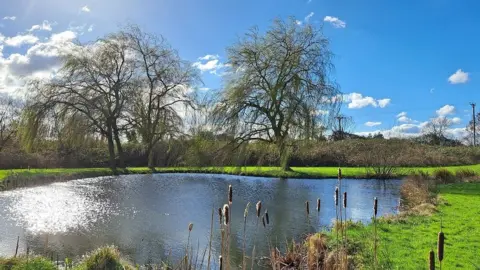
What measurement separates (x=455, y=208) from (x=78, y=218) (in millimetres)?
11319

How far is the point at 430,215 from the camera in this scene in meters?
10.4

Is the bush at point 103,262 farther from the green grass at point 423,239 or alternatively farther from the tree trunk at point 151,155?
the tree trunk at point 151,155

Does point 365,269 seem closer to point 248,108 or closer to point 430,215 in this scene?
point 430,215

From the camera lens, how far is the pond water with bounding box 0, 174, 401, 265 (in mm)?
8508

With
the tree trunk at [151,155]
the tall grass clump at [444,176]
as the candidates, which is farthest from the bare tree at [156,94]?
the tall grass clump at [444,176]

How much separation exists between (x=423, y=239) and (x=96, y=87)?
28.7m

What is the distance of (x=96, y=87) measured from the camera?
31.1 meters

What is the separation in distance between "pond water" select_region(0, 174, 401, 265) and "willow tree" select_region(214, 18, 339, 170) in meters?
7.99

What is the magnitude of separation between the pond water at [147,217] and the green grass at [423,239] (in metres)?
1.99

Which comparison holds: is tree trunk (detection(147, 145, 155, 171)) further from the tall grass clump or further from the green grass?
the green grass

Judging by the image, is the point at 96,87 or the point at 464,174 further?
the point at 96,87

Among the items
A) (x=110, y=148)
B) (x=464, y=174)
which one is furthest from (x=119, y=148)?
(x=464, y=174)

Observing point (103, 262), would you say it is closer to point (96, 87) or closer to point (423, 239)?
point (423, 239)

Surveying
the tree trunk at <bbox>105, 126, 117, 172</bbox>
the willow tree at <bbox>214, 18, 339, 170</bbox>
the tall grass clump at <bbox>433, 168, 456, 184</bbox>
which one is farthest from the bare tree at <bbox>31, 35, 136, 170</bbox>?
the tall grass clump at <bbox>433, 168, 456, 184</bbox>
